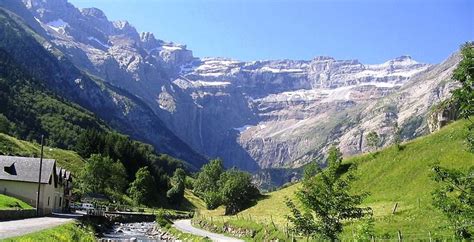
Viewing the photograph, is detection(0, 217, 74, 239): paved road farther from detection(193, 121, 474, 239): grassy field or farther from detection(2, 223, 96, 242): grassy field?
detection(193, 121, 474, 239): grassy field

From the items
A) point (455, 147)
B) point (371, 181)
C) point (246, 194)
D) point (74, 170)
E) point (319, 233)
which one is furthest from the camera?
point (74, 170)

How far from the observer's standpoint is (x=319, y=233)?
102ft

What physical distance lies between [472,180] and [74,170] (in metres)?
164

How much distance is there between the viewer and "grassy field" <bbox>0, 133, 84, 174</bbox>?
153 m

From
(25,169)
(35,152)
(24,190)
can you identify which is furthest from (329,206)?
(35,152)

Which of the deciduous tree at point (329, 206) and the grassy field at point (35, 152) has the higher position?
the grassy field at point (35, 152)

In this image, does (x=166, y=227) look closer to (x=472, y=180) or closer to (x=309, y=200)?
(x=309, y=200)

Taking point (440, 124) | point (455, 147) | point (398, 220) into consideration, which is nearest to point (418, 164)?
point (455, 147)

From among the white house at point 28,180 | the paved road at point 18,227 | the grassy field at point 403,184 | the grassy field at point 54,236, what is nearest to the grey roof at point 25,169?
the white house at point 28,180

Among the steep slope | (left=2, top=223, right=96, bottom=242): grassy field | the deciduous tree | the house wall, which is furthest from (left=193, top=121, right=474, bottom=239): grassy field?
the house wall

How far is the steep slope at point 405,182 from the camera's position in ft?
173

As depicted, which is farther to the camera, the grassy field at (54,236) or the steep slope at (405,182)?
the steep slope at (405,182)

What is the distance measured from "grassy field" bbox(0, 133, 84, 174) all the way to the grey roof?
56948mm

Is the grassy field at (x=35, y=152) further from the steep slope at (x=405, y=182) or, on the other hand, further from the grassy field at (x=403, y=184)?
the steep slope at (x=405, y=182)
